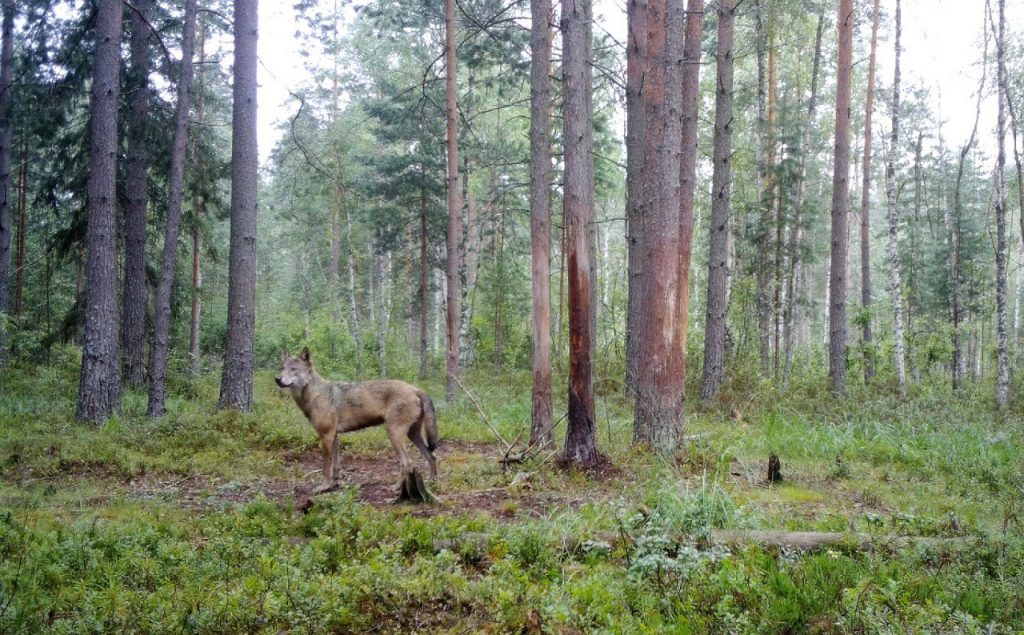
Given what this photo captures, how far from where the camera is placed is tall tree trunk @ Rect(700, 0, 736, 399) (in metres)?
14.7

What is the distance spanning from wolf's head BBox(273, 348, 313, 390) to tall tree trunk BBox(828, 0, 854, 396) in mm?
12937

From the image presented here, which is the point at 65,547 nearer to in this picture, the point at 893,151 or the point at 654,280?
the point at 654,280

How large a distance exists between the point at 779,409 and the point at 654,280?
661cm

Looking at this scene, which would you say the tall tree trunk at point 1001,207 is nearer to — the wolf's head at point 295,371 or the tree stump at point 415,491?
the tree stump at point 415,491

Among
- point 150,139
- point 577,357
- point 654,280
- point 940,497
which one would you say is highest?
point 150,139

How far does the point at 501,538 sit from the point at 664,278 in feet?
17.1

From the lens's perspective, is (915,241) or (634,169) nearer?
(634,169)

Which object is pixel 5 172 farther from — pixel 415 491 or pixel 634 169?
pixel 415 491

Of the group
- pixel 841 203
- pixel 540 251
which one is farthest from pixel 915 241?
pixel 540 251

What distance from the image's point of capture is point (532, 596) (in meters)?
4.30

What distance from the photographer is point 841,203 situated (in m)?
16.0

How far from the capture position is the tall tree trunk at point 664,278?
9.37m

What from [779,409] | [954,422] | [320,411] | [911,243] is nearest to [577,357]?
[320,411]

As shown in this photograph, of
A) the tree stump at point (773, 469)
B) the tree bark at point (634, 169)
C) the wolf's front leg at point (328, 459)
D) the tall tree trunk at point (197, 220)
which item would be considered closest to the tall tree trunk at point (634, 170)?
the tree bark at point (634, 169)
